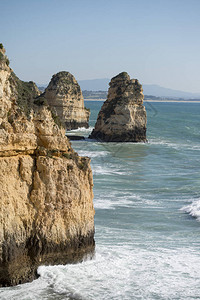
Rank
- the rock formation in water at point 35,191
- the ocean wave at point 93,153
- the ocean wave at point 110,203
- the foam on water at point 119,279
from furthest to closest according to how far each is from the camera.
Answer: the ocean wave at point 93,153
the ocean wave at point 110,203
the foam on water at point 119,279
the rock formation in water at point 35,191

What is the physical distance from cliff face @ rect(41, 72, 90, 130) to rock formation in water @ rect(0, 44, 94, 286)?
2180 inches

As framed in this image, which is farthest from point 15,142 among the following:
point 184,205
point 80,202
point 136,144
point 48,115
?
point 136,144

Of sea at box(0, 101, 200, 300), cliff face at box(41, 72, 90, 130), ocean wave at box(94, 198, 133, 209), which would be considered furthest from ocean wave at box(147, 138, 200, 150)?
ocean wave at box(94, 198, 133, 209)

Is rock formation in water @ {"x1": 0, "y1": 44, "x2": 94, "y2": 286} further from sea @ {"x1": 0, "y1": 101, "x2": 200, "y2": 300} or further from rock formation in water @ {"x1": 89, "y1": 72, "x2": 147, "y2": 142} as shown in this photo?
rock formation in water @ {"x1": 89, "y1": 72, "x2": 147, "y2": 142}

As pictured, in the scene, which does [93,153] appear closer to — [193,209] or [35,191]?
[193,209]

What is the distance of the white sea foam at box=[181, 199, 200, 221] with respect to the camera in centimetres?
2341

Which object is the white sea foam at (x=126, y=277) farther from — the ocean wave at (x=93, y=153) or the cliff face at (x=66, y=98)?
the cliff face at (x=66, y=98)

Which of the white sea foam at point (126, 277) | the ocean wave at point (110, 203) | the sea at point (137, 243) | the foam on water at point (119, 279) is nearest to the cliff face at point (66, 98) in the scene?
the sea at point (137, 243)

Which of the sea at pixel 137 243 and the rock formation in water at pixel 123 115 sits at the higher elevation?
the rock formation in water at pixel 123 115

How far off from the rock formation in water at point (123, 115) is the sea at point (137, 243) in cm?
1907

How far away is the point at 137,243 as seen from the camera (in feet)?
58.4

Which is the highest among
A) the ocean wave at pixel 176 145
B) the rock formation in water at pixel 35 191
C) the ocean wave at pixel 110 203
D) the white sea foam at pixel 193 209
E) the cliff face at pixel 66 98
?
the cliff face at pixel 66 98

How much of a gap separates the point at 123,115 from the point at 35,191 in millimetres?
47303

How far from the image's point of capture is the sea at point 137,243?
12.9 meters
